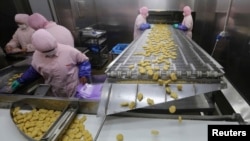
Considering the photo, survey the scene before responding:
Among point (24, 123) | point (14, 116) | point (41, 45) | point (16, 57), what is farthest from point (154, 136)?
point (16, 57)

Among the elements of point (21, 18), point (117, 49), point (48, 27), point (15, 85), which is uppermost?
point (21, 18)

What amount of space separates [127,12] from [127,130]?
137 inches

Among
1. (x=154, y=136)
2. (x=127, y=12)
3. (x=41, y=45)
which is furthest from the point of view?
(x=127, y=12)

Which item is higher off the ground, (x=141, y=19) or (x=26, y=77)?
(x=141, y=19)

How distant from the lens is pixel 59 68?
1.46 metres

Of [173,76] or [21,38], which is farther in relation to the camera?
[21,38]

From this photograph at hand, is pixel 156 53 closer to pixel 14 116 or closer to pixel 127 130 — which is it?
pixel 127 130


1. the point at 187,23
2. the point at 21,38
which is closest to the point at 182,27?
the point at 187,23

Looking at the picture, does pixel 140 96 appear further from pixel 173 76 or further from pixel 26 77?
pixel 26 77

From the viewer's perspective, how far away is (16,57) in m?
2.23

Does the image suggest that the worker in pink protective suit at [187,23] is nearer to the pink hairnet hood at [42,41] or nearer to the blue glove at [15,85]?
the pink hairnet hood at [42,41]

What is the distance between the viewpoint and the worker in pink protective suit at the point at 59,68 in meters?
1.43

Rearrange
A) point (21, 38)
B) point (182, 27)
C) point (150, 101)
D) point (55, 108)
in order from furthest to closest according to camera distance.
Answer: point (182, 27), point (21, 38), point (55, 108), point (150, 101)

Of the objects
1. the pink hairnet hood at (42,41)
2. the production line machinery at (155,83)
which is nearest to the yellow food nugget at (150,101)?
the production line machinery at (155,83)
